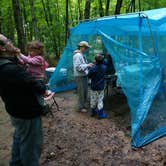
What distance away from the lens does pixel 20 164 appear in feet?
13.4

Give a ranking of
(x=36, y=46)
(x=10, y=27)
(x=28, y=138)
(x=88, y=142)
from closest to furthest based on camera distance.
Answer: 1. (x=28, y=138)
2. (x=36, y=46)
3. (x=88, y=142)
4. (x=10, y=27)

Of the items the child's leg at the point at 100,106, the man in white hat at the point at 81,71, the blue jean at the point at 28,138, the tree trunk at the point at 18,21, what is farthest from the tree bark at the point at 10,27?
the blue jean at the point at 28,138

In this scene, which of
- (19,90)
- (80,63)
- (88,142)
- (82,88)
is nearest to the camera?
(19,90)

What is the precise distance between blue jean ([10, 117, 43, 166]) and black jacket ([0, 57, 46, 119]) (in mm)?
92

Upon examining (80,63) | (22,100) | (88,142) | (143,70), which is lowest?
(88,142)

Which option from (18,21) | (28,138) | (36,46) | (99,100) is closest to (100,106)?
(99,100)

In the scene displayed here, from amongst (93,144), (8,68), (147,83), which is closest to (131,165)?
(93,144)

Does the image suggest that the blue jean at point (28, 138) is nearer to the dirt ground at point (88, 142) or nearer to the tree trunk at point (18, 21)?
the dirt ground at point (88, 142)

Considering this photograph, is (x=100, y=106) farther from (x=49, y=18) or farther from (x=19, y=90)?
(x=49, y=18)

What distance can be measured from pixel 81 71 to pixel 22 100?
4.03m

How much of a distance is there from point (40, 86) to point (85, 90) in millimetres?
4239

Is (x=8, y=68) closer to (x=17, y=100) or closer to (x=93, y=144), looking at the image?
(x=17, y=100)

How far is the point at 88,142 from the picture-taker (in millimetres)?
5730

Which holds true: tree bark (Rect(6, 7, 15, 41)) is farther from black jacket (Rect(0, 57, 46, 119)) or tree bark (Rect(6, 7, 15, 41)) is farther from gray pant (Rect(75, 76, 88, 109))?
black jacket (Rect(0, 57, 46, 119))
